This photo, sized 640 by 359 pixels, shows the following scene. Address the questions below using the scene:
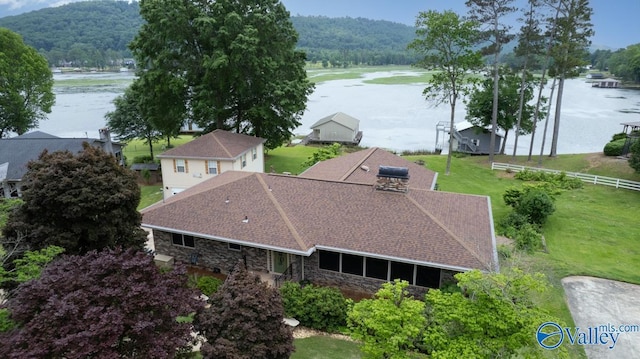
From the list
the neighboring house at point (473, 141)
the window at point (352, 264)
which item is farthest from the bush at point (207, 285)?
the neighboring house at point (473, 141)

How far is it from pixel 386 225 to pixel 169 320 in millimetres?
8453

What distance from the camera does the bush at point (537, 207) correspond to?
2048 cm

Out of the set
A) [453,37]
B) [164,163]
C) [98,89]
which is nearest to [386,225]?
[164,163]

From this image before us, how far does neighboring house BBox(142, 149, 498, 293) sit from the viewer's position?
44.3ft

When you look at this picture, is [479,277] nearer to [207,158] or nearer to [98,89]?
[207,158]

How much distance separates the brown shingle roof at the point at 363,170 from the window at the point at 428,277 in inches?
244

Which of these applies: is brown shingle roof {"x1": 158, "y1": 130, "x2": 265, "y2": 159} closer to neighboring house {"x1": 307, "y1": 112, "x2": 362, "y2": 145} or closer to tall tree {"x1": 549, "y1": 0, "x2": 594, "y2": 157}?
tall tree {"x1": 549, "y1": 0, "x2": 594, "y2": 157}

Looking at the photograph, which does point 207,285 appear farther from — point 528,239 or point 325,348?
point 528,239

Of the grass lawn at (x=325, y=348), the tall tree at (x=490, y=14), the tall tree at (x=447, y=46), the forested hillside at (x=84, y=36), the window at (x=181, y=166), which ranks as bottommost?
the grass lawn at (x=325, y=348)

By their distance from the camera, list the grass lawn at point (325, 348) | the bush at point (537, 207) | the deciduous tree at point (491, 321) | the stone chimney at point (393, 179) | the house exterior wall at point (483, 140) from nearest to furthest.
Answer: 1. the deciduous tree at point (491, 321)
2. the grass lawn at point (325, 348)
3. the stone chimney at point (393, 179)
4. the bush at point (537, 207)
5. the house exterior wall at point (483, 140)

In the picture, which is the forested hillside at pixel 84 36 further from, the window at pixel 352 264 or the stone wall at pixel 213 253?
the window at pixel 352 264

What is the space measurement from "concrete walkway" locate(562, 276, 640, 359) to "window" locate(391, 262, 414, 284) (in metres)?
4.71

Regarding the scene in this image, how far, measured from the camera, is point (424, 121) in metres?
65.6

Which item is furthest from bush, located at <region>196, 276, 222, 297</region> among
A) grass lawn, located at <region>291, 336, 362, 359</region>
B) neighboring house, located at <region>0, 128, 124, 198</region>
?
neighboring house, located at <region>0, 128, 124, 198</region>
